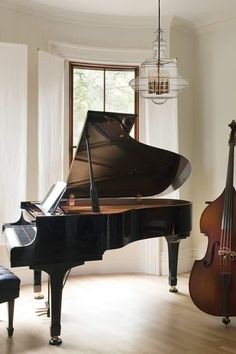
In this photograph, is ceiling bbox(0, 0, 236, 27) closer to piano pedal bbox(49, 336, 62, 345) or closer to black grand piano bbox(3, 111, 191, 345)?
black grand piano bbox(3, 111, 191, 345)

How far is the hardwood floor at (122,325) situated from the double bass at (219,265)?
6.9 inches

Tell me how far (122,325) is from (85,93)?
9.26 feet

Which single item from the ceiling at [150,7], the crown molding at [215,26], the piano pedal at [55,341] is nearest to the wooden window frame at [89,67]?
the ceiling at [150,7]

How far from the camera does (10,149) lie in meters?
4.55

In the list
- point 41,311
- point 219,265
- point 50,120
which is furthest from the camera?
point 50,120

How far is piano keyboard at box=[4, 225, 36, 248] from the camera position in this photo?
3080 millimetres

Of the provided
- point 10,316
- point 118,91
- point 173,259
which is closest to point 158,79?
point 118,91

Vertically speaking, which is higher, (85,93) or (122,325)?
(85,93)

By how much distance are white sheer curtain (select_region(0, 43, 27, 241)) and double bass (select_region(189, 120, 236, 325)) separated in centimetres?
198

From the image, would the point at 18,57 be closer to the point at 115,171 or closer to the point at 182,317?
the point at 115,171

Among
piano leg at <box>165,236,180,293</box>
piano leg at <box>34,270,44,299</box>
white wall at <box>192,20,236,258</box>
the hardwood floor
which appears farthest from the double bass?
white wall at <box>192,20,236,258</box>

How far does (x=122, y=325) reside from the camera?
11.5 feet

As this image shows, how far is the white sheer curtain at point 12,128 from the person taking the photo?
4.51 meters

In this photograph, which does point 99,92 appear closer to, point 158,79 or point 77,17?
point 77,17
